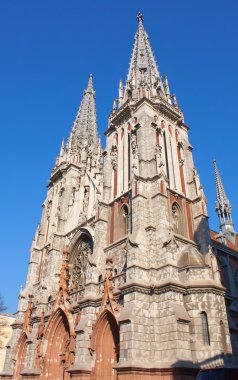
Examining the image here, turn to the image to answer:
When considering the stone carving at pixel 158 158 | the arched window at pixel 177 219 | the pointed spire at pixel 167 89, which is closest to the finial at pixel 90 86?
the pointed spire at pixel 167 89

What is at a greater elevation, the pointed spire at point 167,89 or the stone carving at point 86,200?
the pointed spire at point 167,89

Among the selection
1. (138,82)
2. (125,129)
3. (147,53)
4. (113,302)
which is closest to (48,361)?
(113,302)

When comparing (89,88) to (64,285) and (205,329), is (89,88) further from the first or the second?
(205,329)

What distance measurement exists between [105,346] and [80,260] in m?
8.06

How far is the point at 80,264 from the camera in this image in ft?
83.6

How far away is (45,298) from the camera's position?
2561 cm

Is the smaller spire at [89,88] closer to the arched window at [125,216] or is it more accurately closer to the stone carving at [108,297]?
the arched window at [125,216]

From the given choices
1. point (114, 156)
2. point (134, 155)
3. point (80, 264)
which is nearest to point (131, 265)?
point (134, 155)

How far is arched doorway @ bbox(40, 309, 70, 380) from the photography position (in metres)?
22.2

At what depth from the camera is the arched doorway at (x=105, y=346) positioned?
18.0 m

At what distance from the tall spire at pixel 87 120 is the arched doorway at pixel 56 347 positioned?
20493 millimetres

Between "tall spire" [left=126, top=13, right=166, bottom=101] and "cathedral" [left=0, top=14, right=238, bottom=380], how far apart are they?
5.3 inches

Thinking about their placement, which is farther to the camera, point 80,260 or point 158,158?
point 80,260

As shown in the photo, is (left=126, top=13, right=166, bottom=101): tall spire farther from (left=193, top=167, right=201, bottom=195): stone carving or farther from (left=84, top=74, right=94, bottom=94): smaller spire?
(left=84, top=74, right=94, bottom=94): smaller spire
